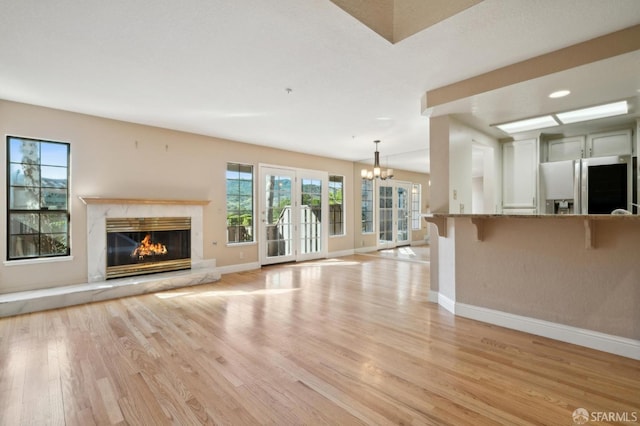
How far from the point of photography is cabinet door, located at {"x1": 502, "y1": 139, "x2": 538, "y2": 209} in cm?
440

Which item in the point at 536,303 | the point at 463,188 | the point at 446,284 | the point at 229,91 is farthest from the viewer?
the point at 463,188

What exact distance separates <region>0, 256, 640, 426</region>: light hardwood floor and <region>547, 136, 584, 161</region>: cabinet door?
2.95 meters

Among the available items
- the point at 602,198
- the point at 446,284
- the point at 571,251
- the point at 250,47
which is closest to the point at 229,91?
the point at 250,47

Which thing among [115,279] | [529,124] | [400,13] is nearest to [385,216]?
[529,124]

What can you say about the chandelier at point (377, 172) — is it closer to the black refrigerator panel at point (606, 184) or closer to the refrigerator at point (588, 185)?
the refrigerator at point (588, 185)

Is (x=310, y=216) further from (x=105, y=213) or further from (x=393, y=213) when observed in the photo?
(x=105, y=213)

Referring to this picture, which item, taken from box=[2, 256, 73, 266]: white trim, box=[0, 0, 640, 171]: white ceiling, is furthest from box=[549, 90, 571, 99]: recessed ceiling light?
box=[2, 256, 73, 266]: white trim

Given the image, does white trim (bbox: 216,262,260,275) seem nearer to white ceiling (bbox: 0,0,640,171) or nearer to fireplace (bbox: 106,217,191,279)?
fireplace (bbox: 106,217,191,279)

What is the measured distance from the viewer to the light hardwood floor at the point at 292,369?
1.76 m

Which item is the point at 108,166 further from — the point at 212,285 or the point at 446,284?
the point at 446,284

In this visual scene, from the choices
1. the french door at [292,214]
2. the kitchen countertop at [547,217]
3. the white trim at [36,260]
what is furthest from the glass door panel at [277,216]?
the kitchen countertop at [547,217]

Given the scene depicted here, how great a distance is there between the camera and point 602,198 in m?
3.87

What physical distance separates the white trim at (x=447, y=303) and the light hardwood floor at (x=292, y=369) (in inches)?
3.9

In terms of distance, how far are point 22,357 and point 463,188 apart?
4.94 meters
